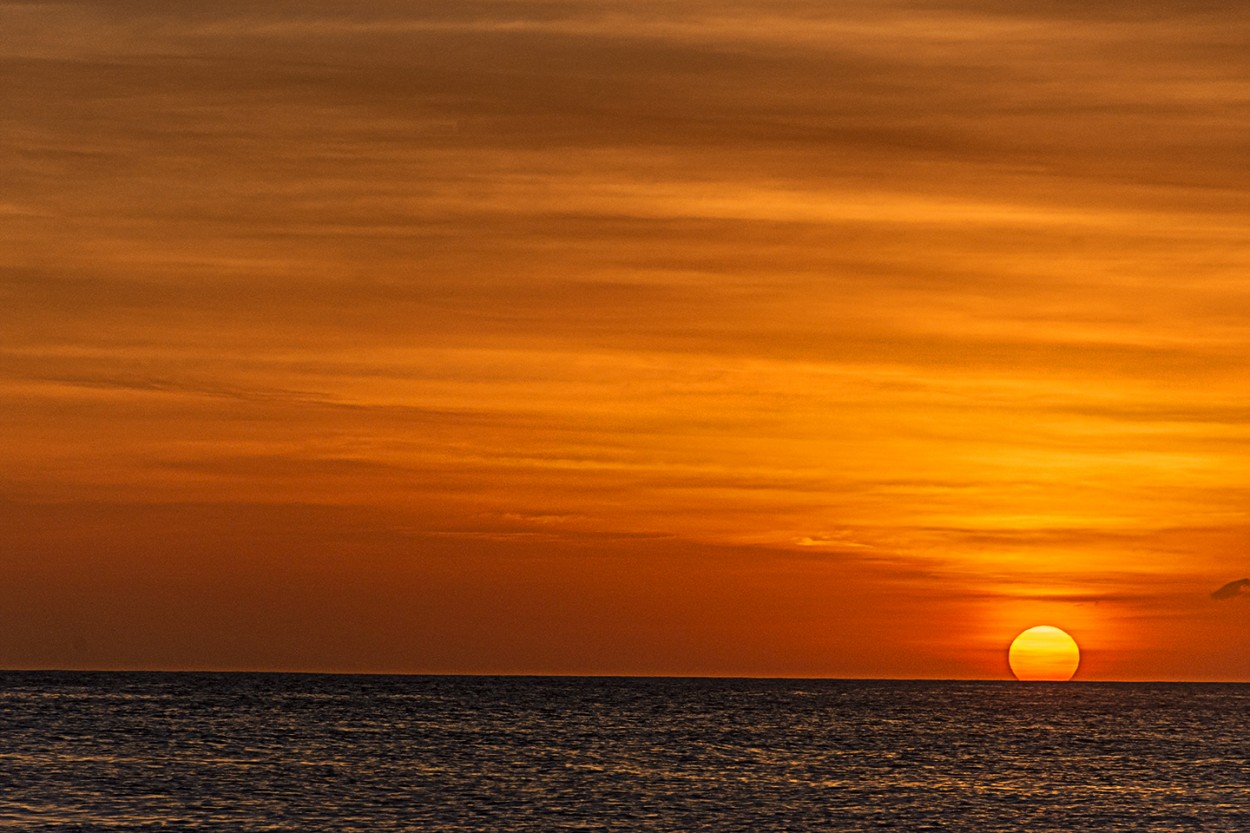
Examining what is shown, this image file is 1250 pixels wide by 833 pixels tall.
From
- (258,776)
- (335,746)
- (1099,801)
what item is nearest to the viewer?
(1099,801)

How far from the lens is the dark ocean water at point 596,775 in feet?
221

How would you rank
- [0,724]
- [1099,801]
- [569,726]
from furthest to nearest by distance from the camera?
[569,726] < [0,724] < [1099,801]

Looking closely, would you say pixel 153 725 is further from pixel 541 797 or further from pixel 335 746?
pixel 541 797

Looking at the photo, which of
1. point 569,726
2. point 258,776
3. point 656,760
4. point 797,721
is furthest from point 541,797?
point 797,721

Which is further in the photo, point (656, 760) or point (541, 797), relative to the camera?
point (656, 760)

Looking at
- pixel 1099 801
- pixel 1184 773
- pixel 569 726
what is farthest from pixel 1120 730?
pixel 1099 801

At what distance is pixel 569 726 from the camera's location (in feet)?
470

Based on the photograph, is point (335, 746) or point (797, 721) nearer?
point (335, 746)

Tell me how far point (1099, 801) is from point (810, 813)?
1657cm

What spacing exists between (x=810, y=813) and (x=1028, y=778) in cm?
2584

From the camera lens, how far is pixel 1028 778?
91.8m

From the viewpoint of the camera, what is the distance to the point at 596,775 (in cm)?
8706

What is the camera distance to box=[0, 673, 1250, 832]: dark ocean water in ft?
221

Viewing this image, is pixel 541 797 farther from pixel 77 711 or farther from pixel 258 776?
pixel 77 711
